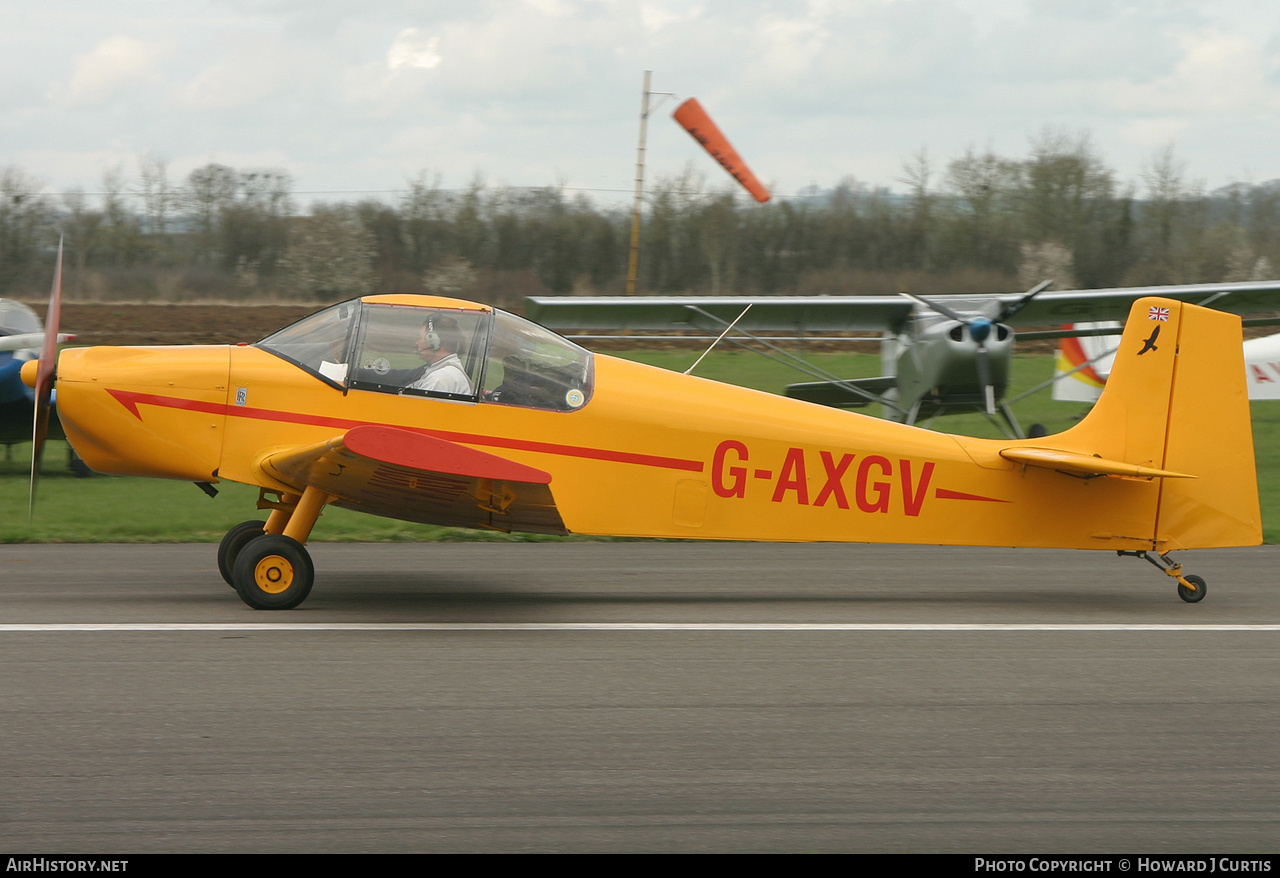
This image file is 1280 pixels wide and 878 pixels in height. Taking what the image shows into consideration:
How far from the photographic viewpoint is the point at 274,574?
6.73 meters

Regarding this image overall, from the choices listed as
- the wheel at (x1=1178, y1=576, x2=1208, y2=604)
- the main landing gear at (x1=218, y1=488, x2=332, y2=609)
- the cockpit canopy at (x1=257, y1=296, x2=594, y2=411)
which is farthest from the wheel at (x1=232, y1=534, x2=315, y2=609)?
the wheel at (x1=1178, y1=576, x2=1208, y2=604)

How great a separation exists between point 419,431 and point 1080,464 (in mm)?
4145

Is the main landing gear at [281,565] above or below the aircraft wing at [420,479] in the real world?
below

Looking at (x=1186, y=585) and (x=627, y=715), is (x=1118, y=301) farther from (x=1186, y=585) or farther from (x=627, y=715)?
(x=627, y=715)

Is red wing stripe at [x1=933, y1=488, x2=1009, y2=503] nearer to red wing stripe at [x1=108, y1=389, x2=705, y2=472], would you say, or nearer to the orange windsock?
red wing stripe at [x1=108, y1=389, x2=705, y2=472]

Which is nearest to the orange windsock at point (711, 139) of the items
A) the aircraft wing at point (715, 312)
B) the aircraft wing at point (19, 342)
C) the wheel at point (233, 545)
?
the aircraft wing at point (715, 312)

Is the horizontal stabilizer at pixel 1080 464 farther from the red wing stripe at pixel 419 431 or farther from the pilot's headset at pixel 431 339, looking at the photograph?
the pilot's headset at pixel 431 339

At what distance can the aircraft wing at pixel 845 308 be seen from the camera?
50.0ft

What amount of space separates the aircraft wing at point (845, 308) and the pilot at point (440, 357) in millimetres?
7981

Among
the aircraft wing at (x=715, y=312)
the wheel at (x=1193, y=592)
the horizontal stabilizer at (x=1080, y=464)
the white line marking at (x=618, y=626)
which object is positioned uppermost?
the aircraft wing at (x=715, y=312)

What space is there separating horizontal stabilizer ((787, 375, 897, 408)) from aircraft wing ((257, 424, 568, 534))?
9.25 meters

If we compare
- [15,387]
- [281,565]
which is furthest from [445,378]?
[15,387]

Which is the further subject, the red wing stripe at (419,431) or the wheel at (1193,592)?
the wheel at (1193,592)

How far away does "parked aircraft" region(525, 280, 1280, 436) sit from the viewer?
14.9m
